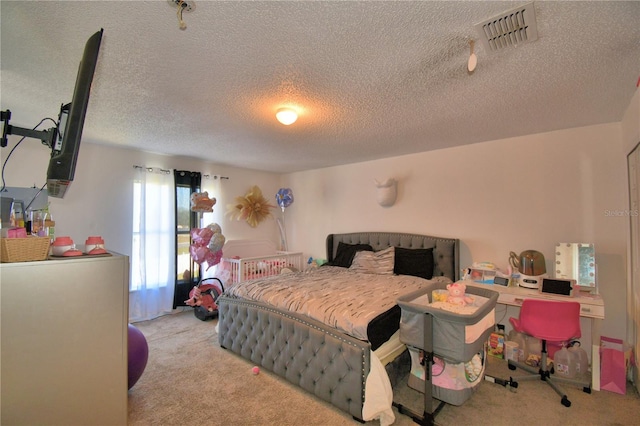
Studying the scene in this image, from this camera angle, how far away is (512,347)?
2881 mm

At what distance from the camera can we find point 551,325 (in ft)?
7.81

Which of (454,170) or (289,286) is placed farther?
(454,170)

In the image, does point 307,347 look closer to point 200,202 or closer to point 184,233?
point 200,202

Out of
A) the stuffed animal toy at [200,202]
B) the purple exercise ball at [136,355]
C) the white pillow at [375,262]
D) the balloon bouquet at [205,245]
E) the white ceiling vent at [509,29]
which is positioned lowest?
the purple exercise ball at [136,355]

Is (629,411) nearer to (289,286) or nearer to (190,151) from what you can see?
(289,286)

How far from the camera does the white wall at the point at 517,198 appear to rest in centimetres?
280

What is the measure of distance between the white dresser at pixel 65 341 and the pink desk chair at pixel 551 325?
291cm

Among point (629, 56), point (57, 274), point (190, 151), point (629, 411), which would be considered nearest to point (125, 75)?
point (57, 274)

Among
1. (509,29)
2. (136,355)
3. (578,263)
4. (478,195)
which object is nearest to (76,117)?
(136,355)

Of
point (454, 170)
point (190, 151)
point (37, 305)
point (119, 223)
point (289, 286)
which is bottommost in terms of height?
point (289, 286)

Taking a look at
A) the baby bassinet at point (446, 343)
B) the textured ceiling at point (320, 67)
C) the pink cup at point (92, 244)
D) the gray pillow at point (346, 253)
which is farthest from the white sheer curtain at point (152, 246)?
the baby bassinet at point (446, 343)

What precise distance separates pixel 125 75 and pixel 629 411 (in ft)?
14.2

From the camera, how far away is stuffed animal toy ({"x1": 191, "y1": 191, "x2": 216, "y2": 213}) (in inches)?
168

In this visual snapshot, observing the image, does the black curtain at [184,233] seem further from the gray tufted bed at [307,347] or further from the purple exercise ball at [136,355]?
the purple exercise ball at [136,355]
